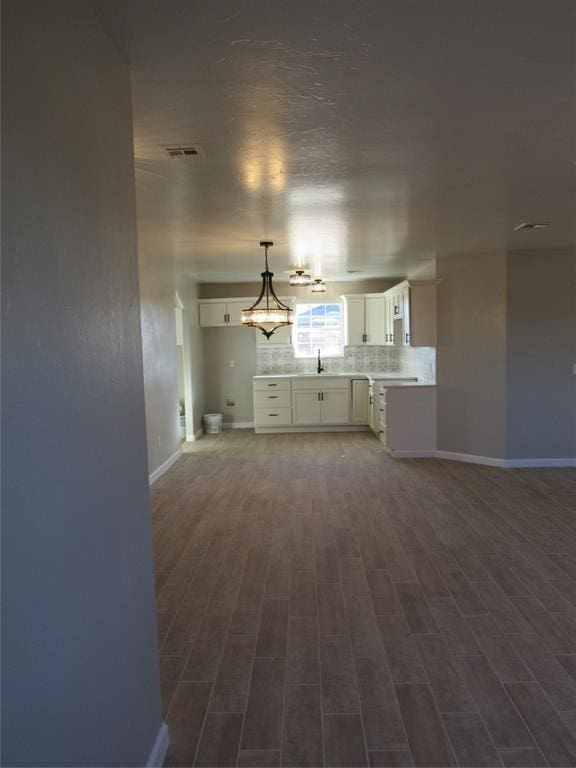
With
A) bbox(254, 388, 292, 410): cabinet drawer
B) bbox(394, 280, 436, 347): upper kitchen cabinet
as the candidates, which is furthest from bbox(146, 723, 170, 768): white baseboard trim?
bbox(254, 388, 292, 410): cabinet drawer

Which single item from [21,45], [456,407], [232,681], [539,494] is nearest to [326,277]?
[456,407]

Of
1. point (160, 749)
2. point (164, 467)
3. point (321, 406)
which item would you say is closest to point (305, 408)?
point (321, 406)

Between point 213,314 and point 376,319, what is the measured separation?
280 cm

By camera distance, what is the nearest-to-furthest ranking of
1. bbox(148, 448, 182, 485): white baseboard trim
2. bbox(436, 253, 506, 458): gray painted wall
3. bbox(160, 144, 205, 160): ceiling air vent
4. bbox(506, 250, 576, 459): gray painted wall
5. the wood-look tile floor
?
the wood-look tile floor < bbox(160, 144, 205, 160): ceiling air vent < bbox(148, 448, 182, 485): white baseboard trim < bbox(506, 250, 576, 459): gray painted wall < bbox(436, 253, 506, 458): gray painted wall

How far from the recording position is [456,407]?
6.29 m

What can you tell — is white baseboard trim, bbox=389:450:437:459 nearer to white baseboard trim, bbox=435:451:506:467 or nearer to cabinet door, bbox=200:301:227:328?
white baseboard trim, bbox=435:451:506:467

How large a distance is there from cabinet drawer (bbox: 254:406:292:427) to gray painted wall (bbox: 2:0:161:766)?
21.1 ft

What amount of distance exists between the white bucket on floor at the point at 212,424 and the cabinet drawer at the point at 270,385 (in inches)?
35.2

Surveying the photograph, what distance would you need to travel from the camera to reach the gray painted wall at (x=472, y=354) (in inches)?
230

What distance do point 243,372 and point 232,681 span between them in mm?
6715

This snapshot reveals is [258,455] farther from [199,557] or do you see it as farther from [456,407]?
[199,557]

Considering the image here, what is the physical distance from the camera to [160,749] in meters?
1.87

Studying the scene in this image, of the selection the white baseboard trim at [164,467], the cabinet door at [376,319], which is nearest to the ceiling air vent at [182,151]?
the white baseboard trim at [164,467]

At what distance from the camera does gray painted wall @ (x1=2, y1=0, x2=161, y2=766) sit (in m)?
0.98
